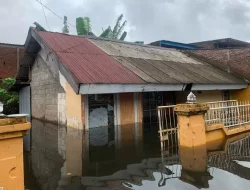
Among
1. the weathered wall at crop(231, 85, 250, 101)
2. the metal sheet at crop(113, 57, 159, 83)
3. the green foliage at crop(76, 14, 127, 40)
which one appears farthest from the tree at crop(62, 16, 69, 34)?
the weathered wall at crop(231, 85, 250, 101)

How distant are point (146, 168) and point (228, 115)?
452 centimetres

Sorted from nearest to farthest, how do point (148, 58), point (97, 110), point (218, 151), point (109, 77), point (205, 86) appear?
point (218, 151) < point (109, 77) < point (97, 110) < point (205, 86) < point (148, 58)

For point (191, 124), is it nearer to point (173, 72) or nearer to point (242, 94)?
point (173, 72)

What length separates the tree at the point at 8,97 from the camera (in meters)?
17.5

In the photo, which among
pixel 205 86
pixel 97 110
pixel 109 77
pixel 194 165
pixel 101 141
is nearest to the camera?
pixel 194 165

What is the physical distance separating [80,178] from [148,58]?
1065 centimetres

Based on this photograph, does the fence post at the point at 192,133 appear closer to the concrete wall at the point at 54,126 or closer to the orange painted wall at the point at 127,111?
the concrete wall at the point at 54,126

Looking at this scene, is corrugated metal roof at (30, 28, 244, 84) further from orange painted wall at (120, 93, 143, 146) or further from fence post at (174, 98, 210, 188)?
fence post at (174, 98, 210, 188)

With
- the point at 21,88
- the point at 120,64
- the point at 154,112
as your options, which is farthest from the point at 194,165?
the point at 21,88

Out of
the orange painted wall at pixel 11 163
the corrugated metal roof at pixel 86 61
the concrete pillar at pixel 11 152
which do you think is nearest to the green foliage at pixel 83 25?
the corrugated metal roof at pixel 86 61

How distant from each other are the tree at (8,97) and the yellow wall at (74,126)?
776cm

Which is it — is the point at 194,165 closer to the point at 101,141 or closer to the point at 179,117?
the point at 179,117

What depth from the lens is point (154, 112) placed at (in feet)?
48.4

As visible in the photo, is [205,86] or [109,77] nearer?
[109,77]
